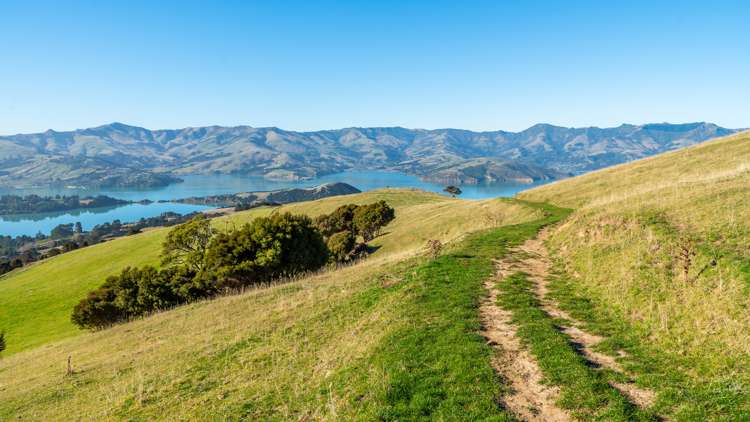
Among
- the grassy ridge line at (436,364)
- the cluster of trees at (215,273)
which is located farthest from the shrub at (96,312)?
the grassy ridge line at (436,364)

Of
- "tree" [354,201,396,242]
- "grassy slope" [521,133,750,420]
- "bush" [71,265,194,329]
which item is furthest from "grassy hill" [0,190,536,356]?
"grassy slope" [521,133,750,420]

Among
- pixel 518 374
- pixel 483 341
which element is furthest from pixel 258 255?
pixel 518 374

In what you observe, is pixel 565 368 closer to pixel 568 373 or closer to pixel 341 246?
pixel 568 373

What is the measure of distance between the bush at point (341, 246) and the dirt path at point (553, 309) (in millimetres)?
38189

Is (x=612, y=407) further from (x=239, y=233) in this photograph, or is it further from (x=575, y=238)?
(x=239, y=233)

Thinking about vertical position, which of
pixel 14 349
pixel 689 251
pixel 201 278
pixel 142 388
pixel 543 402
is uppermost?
pixel 689 251

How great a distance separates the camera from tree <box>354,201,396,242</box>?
7862 cm

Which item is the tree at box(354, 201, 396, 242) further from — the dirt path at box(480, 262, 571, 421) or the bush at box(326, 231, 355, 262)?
the dirt path at box(480, 262, 571, 421)

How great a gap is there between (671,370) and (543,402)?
4.01 meters

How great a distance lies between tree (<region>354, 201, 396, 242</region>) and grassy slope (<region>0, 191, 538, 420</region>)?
49280 millimetres

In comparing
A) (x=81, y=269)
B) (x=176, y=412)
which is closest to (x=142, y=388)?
(x=176, y=412)

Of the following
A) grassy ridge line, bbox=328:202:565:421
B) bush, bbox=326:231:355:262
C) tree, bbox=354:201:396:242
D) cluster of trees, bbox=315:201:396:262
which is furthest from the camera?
tree, bbox=354:201:396:242

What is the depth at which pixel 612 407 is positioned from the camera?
31.3ft

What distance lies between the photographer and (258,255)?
4616 cm
